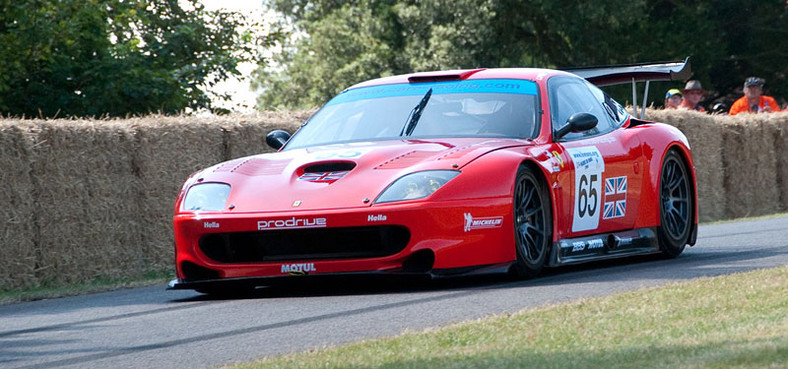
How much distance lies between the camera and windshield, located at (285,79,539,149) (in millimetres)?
8805

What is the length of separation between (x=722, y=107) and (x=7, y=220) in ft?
39.9

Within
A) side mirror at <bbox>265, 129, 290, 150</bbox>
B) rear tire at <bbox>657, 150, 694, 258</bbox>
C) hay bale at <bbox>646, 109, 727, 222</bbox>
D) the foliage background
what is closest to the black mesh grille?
side mirror at <bbox>265, 129, 290, 150</bbox>

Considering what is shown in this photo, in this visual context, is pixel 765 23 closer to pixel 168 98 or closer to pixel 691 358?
pixel 168 98

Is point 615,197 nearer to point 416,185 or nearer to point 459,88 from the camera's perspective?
point 459,88

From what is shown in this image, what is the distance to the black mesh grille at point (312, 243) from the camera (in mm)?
7680

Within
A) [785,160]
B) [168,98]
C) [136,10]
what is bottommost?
[785,160]

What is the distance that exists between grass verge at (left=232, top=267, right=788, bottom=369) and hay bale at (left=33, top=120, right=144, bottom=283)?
5.53 metres

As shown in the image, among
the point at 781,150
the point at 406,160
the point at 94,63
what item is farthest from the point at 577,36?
the point at 406,160

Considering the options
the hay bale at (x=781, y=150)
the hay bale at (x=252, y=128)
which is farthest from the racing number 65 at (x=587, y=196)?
the hay bale at (x=781, y=150)

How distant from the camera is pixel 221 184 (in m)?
8.12

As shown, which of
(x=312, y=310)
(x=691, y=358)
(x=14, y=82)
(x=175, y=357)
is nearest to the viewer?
(x=691, y=358)

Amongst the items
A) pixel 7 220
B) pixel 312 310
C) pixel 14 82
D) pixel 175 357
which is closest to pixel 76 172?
pixel 7 220

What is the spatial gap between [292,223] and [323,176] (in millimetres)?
412

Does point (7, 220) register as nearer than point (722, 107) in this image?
Yes
